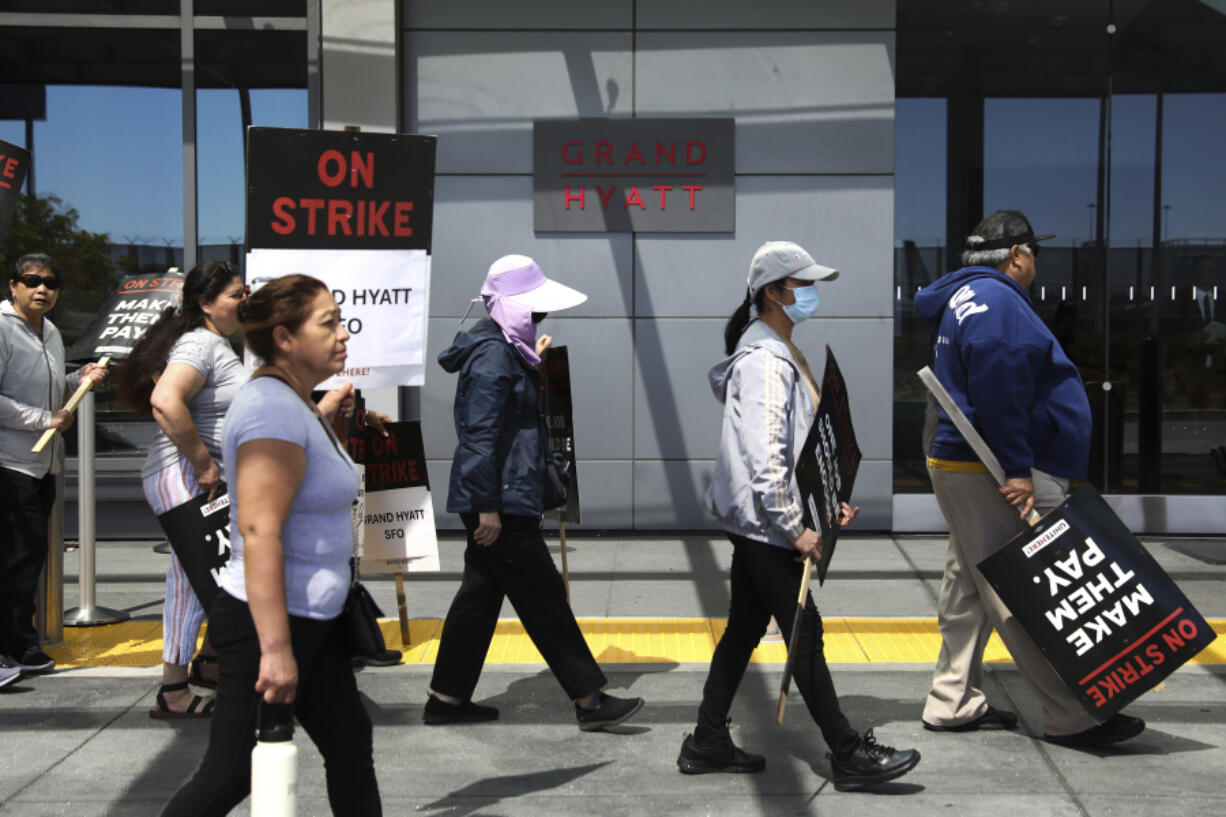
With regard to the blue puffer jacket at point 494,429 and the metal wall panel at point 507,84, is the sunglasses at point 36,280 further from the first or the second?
the metal wall panel at point 507,84

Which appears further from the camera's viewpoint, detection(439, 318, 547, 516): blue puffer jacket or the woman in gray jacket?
detection(439, 318, 547, 516): blue puffer jacket

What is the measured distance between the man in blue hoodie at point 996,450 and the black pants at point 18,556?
12.9ft

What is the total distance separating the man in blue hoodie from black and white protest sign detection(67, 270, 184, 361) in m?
4.10

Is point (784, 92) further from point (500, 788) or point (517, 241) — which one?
point (500, 788)

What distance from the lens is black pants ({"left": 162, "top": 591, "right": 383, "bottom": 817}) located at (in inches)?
116

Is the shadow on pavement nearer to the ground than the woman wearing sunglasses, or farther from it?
nearer to the ground

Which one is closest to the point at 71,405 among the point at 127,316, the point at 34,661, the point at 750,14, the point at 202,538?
the point at 34,661

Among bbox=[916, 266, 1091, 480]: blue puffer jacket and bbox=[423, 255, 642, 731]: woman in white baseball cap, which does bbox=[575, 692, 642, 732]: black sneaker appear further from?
bbox=[916, 266, 1091, 480]: blue puffer jacket

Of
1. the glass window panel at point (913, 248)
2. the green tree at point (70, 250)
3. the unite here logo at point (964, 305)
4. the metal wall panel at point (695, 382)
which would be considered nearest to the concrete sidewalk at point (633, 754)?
the unite here logo at point (964, 305)

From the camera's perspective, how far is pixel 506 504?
4.68 meters

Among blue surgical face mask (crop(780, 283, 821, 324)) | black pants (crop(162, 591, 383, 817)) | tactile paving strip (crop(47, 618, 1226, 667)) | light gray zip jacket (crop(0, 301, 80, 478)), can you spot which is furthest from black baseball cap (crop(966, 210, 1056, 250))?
light gray zip jacket (crop(0, 301, 80, 478))

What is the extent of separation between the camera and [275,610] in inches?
111

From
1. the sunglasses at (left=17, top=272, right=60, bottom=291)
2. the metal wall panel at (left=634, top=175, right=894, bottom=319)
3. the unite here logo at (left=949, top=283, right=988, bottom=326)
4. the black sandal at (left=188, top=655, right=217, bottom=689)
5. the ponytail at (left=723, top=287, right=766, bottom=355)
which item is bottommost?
the black sandal at (left=188, top=655, right=217, bottom=689)

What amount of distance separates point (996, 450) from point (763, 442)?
101 cm
